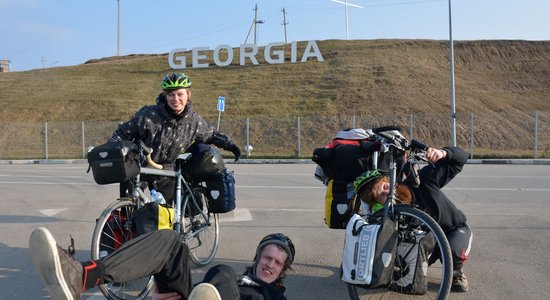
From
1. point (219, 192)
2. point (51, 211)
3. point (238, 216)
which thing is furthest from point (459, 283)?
point (51, 211)

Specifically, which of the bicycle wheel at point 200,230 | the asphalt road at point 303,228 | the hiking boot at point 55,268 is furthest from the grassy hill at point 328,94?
the hiking boot at point 55,268

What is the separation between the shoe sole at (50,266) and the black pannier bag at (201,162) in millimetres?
2140

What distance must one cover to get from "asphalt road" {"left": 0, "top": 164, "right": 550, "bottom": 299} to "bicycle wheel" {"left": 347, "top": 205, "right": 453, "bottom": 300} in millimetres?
292

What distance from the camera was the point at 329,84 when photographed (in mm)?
44469

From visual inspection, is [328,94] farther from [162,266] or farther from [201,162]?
[162,266]

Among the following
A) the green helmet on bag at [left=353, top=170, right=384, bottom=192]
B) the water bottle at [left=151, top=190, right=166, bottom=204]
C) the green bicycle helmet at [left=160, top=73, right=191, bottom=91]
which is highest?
the green bicycle helmet at [left=160, top=73, right=191, bottom=91]

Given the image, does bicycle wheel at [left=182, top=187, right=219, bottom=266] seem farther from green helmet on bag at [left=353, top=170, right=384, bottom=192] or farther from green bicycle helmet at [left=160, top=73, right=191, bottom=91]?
green helmet on bag at [left=353, top=170, right=384, bottom=192]

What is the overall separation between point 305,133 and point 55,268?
2860 cm

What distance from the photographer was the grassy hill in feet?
101

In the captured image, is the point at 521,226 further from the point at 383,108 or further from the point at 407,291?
the point at 383,108

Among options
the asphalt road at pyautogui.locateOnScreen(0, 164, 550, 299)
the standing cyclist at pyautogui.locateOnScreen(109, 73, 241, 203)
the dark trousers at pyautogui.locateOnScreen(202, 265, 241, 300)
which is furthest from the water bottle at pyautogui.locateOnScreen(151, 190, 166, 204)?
the dark trousers at pyautogui.locateOnScreen(202, 265, 241, 300)

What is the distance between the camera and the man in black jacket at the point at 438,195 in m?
4.07

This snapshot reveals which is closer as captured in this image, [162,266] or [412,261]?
[162,266]

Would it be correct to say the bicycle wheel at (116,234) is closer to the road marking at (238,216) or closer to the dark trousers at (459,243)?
the dark trousers at (459,243)
